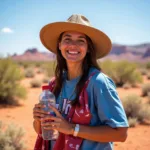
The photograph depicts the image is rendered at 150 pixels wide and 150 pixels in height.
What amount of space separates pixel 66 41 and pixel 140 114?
791cm

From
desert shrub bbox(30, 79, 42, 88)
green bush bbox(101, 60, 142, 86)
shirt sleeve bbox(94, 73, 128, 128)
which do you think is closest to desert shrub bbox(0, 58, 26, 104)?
desert shrub bbox(30, 79, 42, 88)

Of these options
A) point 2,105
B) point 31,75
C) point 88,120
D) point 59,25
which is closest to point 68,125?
point 88,120

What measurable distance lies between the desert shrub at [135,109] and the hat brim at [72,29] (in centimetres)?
734

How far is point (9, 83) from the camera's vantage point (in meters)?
12.7

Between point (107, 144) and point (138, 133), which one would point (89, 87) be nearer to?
point (107, 144)

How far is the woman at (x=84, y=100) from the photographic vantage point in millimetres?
2148

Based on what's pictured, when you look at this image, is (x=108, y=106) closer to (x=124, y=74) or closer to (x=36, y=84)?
(x=36, y=84)

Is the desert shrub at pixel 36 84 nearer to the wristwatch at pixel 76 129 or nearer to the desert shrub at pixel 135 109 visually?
the desert shrub at pixel 135 109

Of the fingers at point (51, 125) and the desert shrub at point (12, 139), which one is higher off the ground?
the fingers at point (51, 125)

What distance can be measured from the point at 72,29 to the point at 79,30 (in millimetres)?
73

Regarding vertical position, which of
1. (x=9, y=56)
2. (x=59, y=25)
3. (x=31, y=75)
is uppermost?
(x=59, y=25)

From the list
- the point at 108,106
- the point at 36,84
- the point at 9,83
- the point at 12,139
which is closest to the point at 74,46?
the point at 108,106

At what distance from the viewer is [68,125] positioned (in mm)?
Answer: 2160

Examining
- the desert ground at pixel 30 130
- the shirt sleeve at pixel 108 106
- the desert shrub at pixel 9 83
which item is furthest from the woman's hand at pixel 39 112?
the desert shrub at pixel 9 83
